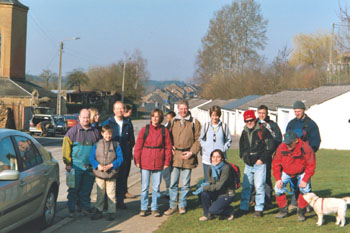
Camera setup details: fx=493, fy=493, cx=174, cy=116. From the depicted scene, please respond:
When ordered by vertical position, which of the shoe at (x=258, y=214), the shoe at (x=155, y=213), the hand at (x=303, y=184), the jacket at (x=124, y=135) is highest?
the jacket at (x=124, y=135)

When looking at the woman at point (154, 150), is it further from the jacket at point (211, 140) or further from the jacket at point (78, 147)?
the jacket at point (78, 147)

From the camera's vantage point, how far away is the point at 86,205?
8930 mm

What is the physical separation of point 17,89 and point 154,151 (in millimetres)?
41637

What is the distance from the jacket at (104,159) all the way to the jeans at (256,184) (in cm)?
224

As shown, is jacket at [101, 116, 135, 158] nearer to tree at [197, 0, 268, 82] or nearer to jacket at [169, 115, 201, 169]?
jacket at [169, 115, 201, 169]

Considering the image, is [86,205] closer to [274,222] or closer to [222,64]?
[274,222]

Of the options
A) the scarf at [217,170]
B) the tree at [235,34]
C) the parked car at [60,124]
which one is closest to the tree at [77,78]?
the tree at [235,34]

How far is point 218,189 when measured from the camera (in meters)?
8.20

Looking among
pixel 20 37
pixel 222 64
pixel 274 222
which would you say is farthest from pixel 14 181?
pixel 222 64

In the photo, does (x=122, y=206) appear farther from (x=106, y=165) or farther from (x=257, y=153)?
(x=257, y=153)

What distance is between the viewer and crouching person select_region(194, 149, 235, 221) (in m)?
8.21

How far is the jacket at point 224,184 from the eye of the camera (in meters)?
8.21

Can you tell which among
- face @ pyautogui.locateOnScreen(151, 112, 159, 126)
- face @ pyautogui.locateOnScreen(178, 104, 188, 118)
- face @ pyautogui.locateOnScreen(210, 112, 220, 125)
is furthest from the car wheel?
face @ pyautogui.locateOnScreen(210, 112, 220, 125)

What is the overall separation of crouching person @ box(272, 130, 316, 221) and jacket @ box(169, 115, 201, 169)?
5.11 feet
